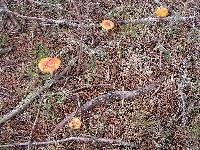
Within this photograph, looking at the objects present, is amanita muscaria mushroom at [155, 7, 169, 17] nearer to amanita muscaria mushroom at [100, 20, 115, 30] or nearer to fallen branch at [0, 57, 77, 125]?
amanita muscaria mushroom at [100, 20, 115, 30]

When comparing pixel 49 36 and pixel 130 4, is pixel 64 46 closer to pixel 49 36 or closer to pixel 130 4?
pixel 49 36

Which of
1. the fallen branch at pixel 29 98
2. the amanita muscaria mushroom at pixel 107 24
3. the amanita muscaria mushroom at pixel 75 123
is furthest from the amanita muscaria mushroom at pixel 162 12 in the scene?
the amanita muscaria mushroom at pixel 75 123

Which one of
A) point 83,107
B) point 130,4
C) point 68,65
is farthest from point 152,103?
point 130,4

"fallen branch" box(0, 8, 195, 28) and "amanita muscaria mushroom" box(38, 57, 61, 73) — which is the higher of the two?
"fallen branch" box(0, 8, 195, 28)

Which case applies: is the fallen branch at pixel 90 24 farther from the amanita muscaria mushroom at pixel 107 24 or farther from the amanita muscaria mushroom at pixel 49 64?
the amanita muscaria mushroom at pixel 49 64

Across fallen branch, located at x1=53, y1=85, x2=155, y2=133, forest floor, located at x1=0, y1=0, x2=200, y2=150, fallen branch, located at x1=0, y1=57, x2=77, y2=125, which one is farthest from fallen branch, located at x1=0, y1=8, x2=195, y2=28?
fallen branch, located at x1=53, y1=85, x2=155, y2=133

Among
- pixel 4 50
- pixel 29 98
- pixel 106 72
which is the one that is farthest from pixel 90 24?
pixel 29 98
